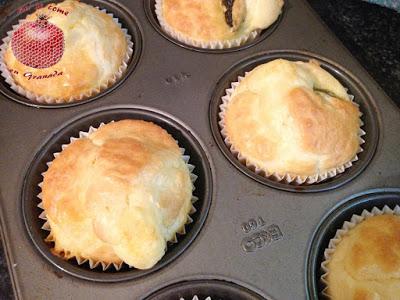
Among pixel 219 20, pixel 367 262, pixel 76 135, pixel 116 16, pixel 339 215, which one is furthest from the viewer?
pixel 116 16

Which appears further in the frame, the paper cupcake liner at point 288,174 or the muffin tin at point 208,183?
the paper cupcake liner at point 288,174

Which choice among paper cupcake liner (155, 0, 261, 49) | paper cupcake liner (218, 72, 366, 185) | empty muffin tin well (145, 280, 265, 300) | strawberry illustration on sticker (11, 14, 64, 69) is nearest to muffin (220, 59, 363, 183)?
paper cupcake liner (218, 72, 366, 185)

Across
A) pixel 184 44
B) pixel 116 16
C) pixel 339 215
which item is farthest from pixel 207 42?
pixel 339 215

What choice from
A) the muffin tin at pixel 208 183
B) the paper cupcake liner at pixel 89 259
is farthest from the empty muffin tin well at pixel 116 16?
the paper cupcake liner at pixel 89 259

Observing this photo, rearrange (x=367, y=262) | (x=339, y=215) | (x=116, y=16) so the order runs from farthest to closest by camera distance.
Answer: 1. (x=116, y=16)
2. (x=339, y=215)
3. (x=367, y=262)

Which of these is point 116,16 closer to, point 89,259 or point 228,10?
point 228,10

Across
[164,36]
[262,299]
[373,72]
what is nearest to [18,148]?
[164,36]

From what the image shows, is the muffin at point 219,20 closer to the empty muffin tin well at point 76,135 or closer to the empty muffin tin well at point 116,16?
the empty muffin tin well at point 116,16
